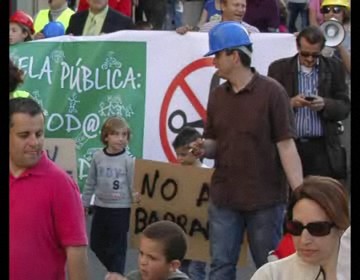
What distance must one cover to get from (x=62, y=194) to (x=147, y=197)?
10.1 feet

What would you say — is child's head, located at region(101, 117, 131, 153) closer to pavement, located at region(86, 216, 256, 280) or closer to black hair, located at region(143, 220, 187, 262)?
pavement, located at region(86, 216, 256, 280)

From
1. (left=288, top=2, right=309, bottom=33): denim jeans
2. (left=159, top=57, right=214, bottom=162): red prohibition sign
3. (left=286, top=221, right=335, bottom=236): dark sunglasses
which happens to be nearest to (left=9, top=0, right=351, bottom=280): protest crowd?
(left=286, top=221, right=335, bottom=236): dark sunglasses

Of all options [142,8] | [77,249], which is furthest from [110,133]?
[142,8]

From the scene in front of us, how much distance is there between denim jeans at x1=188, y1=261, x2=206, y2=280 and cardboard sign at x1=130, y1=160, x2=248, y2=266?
161 mm

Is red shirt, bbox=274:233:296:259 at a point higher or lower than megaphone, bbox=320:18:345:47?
lower

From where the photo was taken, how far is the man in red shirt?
5691mm

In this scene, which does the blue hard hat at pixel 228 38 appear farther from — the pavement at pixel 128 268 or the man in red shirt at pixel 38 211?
the man in red shirt at pixel 38 211

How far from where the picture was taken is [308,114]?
906cm

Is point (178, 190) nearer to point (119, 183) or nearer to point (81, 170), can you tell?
point (119, 183)

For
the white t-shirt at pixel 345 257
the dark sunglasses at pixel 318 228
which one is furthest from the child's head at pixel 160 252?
the white t-shirt at pixel 345 257

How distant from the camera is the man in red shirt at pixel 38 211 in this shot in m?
5.69

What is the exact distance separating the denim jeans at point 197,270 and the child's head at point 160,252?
2.93 meters

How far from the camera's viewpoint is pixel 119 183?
8898 mm

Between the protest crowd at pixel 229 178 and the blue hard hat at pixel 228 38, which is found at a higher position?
the blue hard hat at pixel 228 38
